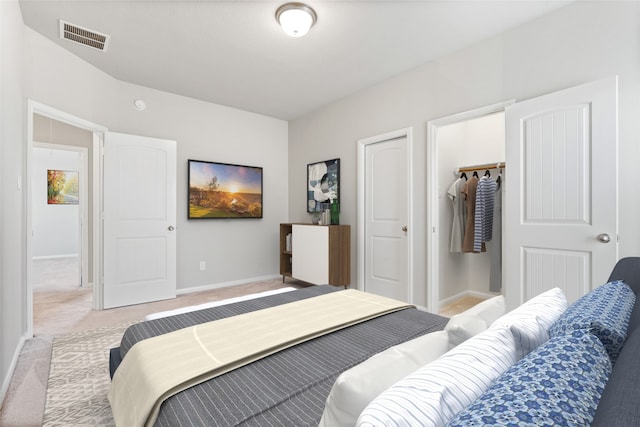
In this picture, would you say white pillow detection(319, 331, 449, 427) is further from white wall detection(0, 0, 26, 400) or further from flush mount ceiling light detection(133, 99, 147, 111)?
flush mount ceiling light detection(133, 99, 147, 111)

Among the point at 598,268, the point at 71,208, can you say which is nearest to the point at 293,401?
the point at 598,268

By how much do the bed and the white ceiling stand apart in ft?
7.36

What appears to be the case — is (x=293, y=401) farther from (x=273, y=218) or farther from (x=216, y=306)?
(x=273, y=218)

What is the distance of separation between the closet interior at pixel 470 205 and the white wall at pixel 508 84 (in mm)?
497

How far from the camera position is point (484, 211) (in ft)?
11.2

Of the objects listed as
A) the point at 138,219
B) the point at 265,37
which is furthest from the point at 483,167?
the point at 138,219

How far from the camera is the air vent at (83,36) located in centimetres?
259

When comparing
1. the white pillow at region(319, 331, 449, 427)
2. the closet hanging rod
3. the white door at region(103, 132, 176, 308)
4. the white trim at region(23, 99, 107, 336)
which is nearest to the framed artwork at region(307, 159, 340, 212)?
the closet hanging rod

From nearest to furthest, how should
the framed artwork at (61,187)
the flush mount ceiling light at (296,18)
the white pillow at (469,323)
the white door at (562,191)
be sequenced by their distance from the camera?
the white pillow at (469,323) → the white door at (562,191) → the flush mount ceiling light at (296,18) → the framed artwork at (61,187)

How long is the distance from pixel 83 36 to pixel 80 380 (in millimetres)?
2815

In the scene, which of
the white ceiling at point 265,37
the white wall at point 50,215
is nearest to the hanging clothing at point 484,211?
the white ceiling at point 265,37

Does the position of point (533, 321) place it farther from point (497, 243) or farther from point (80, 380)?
point (497, 243)

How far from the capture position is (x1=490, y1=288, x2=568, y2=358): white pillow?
795mm

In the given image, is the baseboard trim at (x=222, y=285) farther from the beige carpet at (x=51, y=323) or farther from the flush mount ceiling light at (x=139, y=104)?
the flush mount ceiling light at (x=139, y=104)
